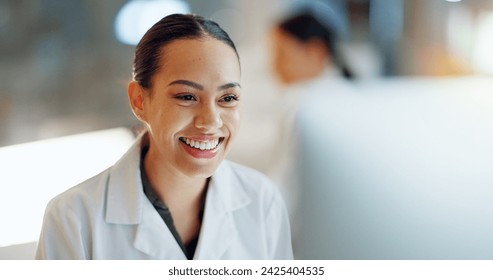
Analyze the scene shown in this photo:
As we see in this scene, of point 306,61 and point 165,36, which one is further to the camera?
point 306,61

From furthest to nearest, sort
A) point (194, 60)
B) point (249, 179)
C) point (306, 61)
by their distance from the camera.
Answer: point (306, 61)
point (249, 179)
point (194, 60)

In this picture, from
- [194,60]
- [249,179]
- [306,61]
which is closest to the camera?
[194,60]

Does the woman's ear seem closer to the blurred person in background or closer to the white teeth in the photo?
the white teeth

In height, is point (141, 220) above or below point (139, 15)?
below

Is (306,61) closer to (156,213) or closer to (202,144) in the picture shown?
(202,144)

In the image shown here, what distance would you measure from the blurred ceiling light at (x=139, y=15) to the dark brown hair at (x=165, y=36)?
0.05 metres

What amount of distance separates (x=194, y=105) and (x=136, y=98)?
107mm

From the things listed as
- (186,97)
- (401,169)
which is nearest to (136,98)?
(186,97)

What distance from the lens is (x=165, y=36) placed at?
3.14 feet

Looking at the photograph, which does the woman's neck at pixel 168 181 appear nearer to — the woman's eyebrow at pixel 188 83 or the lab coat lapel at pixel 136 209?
the lab coat lapel at pixel 136 209

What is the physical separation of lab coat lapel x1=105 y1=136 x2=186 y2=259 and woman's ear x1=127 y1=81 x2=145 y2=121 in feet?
0.20

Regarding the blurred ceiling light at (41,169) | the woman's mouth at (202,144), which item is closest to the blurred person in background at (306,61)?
the woman's mouth at (202,144)

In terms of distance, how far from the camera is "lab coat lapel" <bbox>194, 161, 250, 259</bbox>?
1015mm
